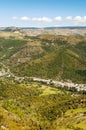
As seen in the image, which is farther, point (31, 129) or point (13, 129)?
point (31, 129)

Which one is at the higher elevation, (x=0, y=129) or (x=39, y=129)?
(x=0, y=129)

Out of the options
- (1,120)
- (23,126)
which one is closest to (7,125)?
(1,120)

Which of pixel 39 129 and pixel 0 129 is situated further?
pixel 39 129

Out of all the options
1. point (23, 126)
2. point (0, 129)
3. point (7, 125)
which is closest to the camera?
point (0, 129)

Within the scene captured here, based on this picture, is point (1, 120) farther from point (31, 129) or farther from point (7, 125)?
point (31, 129)

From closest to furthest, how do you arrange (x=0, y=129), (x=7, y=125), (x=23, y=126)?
(x=0, y=129)
(x=7, y=125)
(x=23, y=126)

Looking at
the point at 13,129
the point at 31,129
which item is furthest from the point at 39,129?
the point at 13,129

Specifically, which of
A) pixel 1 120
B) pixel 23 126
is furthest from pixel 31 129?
pixel 1 120

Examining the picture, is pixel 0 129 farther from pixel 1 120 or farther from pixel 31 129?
pixel 31 129
